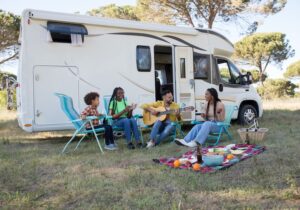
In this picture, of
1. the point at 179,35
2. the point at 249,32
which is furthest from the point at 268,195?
the point at 249,32

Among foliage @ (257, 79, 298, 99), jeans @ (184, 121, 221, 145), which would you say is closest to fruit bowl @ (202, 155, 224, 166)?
jeans @ (184, 121, 221, 145)

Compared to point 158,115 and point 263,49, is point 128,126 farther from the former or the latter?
point 263,49

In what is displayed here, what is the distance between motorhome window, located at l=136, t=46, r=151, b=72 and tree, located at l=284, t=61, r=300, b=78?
27012 millimetres

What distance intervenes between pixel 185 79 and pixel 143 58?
3.70ft

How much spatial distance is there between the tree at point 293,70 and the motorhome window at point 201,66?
2571 centimetres

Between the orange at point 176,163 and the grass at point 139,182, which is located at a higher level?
the orange at point 176,163

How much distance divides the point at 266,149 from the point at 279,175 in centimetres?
147

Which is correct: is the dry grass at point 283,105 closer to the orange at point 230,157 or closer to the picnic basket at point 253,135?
the picnic basket at point 253,135

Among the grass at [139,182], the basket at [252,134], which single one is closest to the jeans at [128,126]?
the grass at [139,182]

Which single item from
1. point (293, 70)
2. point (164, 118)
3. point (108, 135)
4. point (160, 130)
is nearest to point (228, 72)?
point (164, 118)

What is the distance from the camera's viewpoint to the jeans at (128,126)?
601cm

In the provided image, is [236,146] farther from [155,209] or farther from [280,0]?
[280,0]

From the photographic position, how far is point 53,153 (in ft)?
18.7

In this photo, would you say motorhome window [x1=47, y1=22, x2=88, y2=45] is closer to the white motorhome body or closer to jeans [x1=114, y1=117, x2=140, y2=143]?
the white motorhome body
